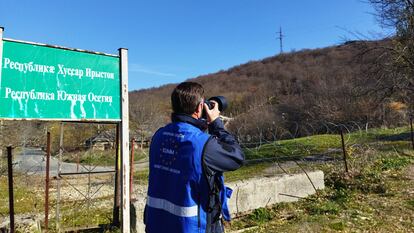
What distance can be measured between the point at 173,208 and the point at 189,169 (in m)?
0.29

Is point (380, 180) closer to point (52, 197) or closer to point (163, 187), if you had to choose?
point (163, 187)

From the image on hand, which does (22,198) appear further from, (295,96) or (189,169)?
(295,96)

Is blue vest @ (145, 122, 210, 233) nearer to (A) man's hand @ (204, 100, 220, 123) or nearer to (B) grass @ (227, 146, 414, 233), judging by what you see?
(A) man's hand @ (204, 100, 220, 123)

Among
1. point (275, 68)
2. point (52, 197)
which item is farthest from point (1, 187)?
point (275, 68)

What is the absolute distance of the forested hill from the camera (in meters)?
19.2

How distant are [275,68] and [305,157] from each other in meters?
93.7

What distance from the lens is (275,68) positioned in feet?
353

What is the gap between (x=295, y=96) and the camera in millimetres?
65750

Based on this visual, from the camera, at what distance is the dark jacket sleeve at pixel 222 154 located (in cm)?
253

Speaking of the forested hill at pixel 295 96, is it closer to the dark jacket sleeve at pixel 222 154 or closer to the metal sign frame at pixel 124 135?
the metal sign frame at pixel 124 135

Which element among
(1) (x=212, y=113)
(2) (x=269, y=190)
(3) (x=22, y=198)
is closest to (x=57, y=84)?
(1) (x=212, y=113)

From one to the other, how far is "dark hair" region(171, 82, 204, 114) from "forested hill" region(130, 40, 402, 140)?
15.5m

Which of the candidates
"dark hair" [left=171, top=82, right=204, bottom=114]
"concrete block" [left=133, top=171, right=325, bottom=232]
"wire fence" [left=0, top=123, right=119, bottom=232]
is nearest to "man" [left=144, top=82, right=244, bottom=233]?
"dark hair" [left=171, top=82, right=204, bottom=114]

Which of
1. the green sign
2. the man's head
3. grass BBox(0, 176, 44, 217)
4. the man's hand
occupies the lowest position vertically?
grass BBox(0, 176, 44, 217)
